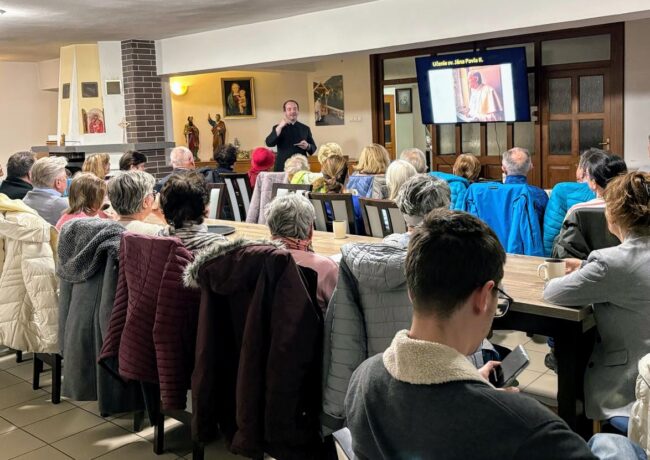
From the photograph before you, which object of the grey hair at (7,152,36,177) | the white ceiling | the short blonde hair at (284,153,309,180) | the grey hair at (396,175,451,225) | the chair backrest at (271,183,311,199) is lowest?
the chair backrest at (271,183,311,199)

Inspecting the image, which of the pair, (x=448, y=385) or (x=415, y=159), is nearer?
(x=448, y=385)

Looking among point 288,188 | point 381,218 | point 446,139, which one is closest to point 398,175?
point 381,218

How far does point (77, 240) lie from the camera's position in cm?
337

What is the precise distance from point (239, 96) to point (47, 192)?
8555 mm

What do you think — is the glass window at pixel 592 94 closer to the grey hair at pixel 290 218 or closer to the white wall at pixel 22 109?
the grey hair at pixel 290 218

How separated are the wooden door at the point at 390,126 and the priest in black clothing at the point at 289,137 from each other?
3.91 m

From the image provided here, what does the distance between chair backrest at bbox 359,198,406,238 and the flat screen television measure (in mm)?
4909

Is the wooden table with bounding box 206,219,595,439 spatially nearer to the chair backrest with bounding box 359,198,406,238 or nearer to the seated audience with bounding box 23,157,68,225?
the chair backrest with bounding box 359,198,406,238

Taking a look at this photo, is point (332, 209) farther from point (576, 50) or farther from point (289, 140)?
point (576, 50)

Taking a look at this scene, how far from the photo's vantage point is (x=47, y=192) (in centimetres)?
473

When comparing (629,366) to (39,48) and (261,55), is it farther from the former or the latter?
(39,48)

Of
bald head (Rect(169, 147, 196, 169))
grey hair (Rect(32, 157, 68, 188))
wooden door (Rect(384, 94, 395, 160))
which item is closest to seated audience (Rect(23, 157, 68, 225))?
grey hair (Rect(32, 157, 68, 188))

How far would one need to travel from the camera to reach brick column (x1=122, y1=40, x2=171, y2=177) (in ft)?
31.4

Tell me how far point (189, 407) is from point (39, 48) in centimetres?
894
